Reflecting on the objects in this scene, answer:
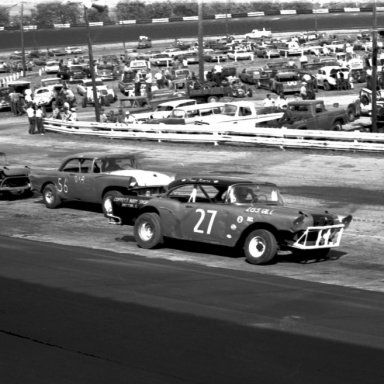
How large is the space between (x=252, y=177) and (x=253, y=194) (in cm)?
1022

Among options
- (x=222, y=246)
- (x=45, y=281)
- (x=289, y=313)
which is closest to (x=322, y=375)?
(x=289, y=313)

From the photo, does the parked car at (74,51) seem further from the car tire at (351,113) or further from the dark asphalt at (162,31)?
the car tire at (351,113)

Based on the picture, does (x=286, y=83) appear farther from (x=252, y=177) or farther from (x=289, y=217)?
(x=289, y=217)

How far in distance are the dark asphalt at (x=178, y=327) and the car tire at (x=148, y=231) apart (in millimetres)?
2192

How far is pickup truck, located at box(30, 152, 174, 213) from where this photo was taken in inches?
763

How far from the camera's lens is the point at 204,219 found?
51.1 feet

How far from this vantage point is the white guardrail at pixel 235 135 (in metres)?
28.5

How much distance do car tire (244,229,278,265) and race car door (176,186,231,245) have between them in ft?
1.36

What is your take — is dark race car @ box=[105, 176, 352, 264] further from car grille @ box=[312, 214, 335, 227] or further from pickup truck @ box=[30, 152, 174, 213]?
pickup truck @ box=[30, 152, 174, 213]

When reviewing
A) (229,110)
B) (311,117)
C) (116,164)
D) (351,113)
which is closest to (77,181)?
(116,164)

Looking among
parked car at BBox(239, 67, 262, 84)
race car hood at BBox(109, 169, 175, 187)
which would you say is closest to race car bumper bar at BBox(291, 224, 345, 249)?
race car hood at BBox(109, 169, 175, 187)

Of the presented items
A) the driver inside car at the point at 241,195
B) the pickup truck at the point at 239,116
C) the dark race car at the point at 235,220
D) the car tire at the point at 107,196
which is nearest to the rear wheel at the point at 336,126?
the pickup truck at the point at 239,116

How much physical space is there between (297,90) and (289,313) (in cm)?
4071

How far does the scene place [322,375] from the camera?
8.11 metres
